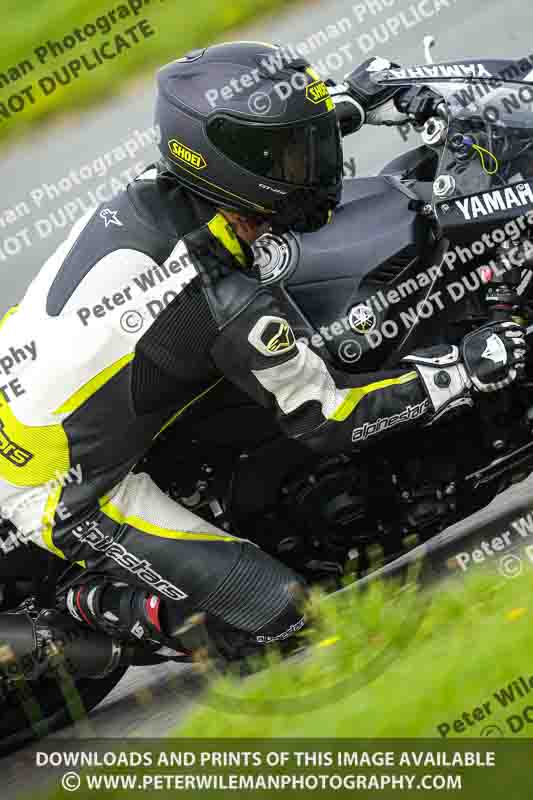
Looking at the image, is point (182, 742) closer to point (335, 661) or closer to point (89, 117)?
point (335, 661)

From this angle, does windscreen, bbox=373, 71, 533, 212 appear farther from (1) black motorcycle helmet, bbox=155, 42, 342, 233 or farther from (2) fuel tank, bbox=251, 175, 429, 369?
(1) black motorcycle helmet, bbox=155, 42, 342, 233

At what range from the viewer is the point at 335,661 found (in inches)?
127

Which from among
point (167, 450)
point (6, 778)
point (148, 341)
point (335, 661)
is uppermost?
point (148, 341)

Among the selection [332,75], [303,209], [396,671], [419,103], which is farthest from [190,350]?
[332,75]

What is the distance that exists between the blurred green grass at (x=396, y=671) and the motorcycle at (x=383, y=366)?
583 mm

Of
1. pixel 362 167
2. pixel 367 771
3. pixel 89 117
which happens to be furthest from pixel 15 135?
pixel 367 771

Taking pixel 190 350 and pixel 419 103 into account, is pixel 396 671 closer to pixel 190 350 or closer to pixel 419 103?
pixel 190 350

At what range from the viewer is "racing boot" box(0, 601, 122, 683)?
12.6 ft

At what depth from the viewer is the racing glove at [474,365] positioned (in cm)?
361

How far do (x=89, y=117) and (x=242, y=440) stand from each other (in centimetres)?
453

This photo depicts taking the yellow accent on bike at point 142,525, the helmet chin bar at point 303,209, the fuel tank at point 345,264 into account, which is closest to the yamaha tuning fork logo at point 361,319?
the fuel tank at point 345,264

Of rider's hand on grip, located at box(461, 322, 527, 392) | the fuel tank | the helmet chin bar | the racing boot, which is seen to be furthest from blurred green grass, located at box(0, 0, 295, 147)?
rider's hand on grip, located at box(461, 322, 527, 392)

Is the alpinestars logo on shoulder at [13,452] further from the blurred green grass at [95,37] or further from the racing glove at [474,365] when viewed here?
the blurred green grass at [95,37]

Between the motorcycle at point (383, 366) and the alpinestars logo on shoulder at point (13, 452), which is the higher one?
the alpinestars logo on shoulder at point (13, 452)
